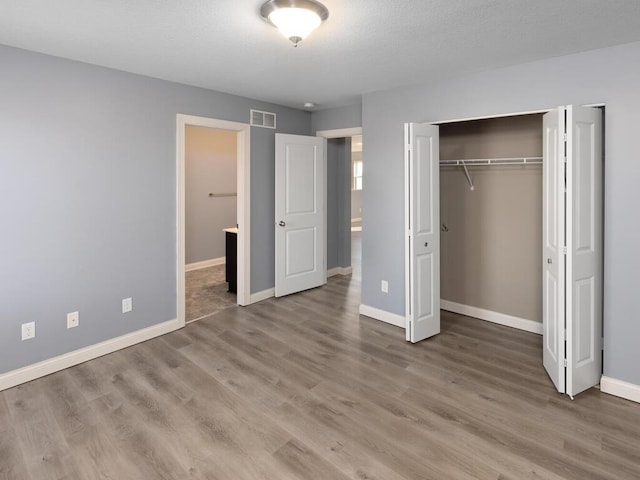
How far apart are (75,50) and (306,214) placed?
9.68 feet

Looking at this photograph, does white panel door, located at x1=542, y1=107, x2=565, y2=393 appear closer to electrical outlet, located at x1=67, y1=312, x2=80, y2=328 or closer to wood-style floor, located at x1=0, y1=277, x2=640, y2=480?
wood-style floor, located at x1=0, y1=277, x2=640, y2=480

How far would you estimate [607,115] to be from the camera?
2.64 meters

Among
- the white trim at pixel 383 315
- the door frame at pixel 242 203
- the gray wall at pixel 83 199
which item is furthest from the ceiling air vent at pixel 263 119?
the white trim at pixel 383 315

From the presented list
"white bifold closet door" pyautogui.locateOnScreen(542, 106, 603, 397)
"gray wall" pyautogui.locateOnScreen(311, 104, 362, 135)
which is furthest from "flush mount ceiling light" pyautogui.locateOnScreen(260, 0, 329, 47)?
"gray wall" pyautogui.locateOnScreen(311, 104, 362, 135)

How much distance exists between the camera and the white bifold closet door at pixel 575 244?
8.26 ft

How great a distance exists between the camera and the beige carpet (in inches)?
175

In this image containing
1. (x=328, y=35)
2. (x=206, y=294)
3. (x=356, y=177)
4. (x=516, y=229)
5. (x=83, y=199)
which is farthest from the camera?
(x=356, y=177)

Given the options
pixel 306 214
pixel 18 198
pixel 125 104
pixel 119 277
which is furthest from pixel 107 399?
pixel 306 214

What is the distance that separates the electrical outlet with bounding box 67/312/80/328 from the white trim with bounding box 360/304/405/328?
276 cm

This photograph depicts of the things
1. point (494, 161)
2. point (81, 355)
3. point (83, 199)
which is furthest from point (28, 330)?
point (494, 161)

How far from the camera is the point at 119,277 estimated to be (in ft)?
11.2

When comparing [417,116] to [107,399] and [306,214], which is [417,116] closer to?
A: [306,214]

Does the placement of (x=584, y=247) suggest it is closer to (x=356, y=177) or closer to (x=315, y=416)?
(x=315, y=416)

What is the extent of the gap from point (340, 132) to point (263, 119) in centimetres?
103
